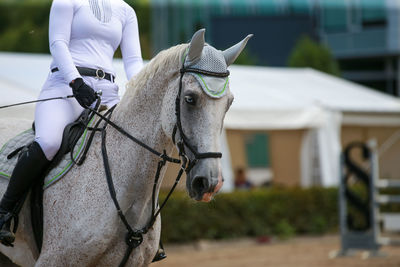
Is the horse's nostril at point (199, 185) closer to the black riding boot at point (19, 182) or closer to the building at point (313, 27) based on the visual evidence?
the black riding boot at point (19, 182)

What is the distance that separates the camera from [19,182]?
12.1 feet

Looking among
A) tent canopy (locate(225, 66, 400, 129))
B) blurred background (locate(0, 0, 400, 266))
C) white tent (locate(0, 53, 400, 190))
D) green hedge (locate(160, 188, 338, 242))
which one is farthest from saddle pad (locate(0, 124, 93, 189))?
tent canopy (locate(225, 66, 400, 129))

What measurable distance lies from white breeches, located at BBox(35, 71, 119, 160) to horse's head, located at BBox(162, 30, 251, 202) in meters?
0.75

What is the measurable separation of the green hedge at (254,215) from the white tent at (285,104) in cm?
44

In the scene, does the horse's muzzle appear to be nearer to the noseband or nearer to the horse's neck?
the noseband

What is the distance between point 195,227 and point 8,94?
13.0 feet

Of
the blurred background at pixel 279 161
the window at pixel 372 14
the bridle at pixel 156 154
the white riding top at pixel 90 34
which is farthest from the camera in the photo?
the window at pixel 372 14

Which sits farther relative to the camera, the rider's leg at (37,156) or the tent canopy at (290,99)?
the tent canopy at (290,99)

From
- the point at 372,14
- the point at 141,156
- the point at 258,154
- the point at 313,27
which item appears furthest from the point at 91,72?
the point at 313,27

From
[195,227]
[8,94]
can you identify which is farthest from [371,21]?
[8,94]

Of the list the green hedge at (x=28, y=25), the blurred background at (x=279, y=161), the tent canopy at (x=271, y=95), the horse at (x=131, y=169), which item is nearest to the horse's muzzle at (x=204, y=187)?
the horse at (x=131, y=169)

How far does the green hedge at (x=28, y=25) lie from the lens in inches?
1414

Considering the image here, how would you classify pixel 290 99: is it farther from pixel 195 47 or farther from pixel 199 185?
pixel 199 185

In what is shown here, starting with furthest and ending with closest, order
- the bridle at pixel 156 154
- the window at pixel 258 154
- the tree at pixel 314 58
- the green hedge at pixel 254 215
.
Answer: the window at pixel 258 154, the tree at pixel 314 58, the green hedge at pixel 254 215, the bridle at pixel 156 154
